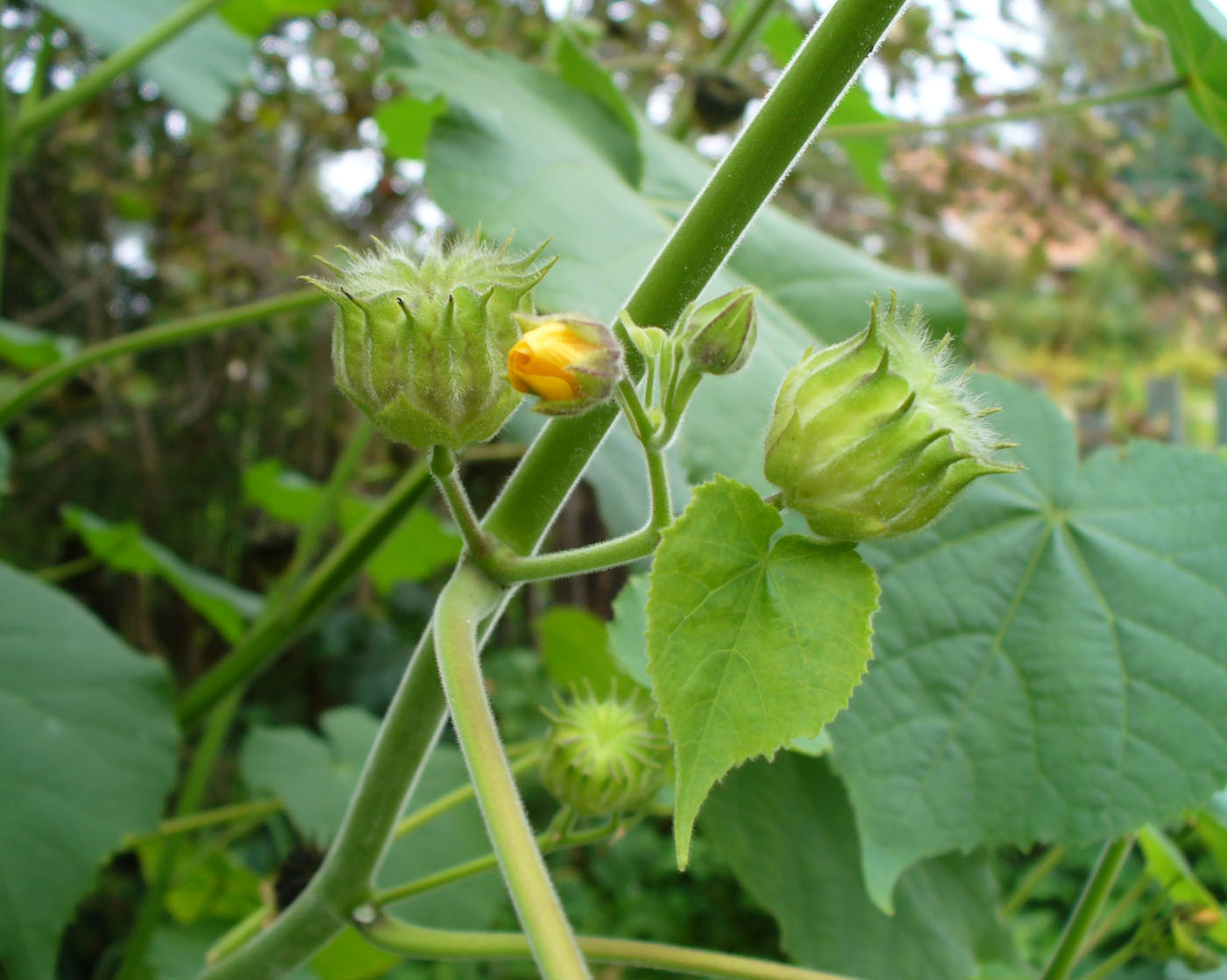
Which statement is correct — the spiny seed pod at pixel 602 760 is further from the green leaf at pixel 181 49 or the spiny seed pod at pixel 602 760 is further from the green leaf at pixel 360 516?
the green leaf at pixel 181 49

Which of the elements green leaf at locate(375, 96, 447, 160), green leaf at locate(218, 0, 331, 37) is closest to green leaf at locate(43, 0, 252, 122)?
green leaf at locate(218, 0, 331, 37)

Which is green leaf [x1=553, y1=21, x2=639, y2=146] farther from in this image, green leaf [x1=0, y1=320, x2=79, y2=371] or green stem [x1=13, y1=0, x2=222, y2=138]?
green leaf [x1=0, y1=320, x2=79, y2=371]

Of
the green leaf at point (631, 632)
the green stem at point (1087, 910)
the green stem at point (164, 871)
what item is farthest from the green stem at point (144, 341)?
the green stem at point (1087, 910)

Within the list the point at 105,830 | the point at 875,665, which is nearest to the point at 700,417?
the point at 875,665

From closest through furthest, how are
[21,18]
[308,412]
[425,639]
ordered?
[425,639], [21,18], [308,412]

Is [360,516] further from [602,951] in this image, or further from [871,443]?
[871,443]

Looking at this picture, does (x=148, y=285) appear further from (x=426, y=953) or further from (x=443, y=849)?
(x=426, y=953)
